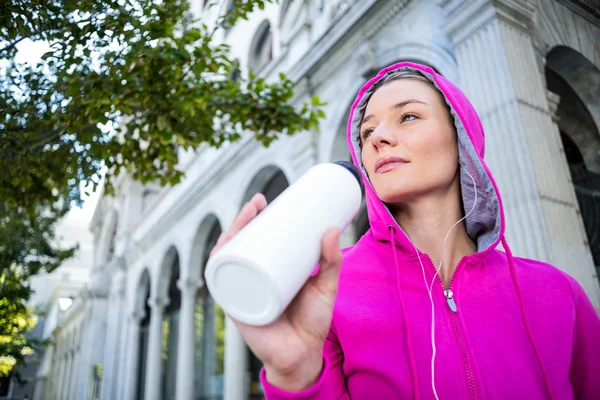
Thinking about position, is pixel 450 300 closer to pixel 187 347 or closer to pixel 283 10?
pixel 283 10

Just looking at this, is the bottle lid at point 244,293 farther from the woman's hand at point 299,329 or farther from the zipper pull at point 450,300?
the zipper pull at point 450,300

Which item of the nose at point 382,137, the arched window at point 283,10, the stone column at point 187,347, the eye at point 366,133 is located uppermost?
the arched window at point 283,10

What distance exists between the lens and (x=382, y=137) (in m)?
1.76

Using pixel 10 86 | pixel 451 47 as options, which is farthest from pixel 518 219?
pixel 10 86

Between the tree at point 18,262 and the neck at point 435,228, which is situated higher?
the tree at point 18,262

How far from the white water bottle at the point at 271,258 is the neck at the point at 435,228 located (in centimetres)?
80

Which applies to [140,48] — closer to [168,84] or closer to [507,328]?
[168,84]

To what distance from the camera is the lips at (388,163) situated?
1726 millimetres

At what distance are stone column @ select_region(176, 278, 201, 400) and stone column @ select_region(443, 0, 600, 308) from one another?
10.3 m

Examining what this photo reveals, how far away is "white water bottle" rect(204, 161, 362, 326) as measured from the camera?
96 cm

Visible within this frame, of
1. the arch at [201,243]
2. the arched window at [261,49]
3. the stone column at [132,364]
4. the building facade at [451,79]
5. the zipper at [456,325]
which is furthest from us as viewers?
the stone column at [132,364]

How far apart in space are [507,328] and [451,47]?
17.0 ft

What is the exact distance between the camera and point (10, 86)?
3.62 meters

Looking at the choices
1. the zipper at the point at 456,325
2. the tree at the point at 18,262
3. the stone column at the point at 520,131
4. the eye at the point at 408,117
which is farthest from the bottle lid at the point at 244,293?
the tree at the point at 18,262
